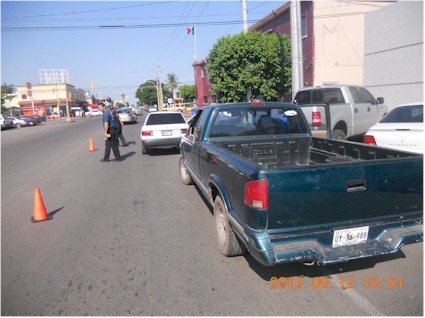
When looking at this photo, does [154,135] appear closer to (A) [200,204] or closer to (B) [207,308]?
(A) [200,204]

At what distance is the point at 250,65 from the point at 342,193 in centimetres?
1382

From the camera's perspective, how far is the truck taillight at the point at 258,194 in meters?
2.71

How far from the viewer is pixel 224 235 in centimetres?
364

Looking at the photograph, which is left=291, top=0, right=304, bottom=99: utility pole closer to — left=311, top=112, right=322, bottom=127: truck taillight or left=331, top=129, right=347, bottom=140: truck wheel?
left=331, top=129, right=347, bottom=140: truck wheel

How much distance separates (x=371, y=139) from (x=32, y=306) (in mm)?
5834

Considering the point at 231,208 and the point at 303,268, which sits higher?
the point at 231,208

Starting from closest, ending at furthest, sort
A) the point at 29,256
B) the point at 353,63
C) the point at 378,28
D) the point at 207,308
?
the point at 207,308 < the point at 29,256 < the point at 378,28 < the point at 353,63

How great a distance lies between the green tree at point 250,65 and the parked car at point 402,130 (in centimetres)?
1033

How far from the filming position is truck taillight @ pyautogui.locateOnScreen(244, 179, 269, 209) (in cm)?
271

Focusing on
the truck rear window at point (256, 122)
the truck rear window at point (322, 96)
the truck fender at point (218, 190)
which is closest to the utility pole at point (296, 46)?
the truck rear window at point (322, 96)

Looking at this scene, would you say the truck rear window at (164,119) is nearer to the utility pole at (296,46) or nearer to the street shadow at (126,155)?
the street shadow at (126,155)

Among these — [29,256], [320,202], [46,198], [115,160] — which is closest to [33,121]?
[115,160]

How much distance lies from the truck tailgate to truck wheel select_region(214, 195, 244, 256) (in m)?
0.77

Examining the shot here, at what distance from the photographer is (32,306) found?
2865mm
